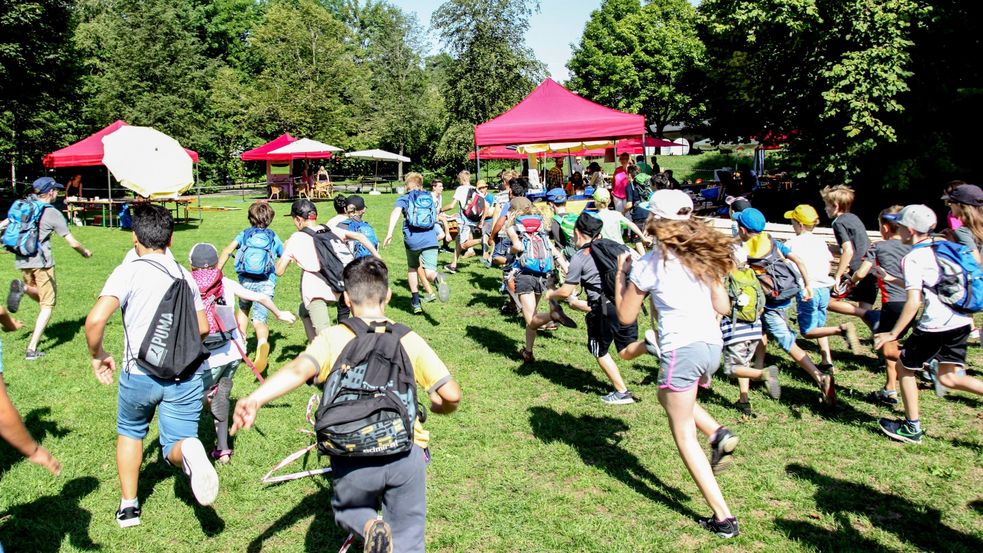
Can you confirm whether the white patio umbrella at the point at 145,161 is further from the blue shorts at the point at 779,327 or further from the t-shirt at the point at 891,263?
the t-shirt at the point at 891,263

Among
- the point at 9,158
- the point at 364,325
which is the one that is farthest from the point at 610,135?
the point at 9,158

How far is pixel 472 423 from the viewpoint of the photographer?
6.16 m

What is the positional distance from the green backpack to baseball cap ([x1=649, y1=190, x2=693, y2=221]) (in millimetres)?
1637

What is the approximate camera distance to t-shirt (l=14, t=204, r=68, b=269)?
7918mm

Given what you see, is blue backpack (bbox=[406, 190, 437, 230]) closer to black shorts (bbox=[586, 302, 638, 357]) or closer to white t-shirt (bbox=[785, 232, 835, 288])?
black shorts (bbox=[586, 302, 638, 357])

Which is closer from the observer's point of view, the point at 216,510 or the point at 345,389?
the point at 345,389

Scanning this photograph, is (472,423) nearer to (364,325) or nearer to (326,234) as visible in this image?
(326,234)

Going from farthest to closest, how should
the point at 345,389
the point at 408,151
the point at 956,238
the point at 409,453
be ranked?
the point at 408,151, the point at 956,238, the point at 409,453, the point at 345,389

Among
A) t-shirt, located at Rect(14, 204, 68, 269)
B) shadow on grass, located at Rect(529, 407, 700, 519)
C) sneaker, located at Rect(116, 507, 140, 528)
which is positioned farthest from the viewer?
t-shirt, located at Rect(14, 204, 68, 269)

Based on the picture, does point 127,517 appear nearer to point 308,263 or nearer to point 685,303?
point 308,263

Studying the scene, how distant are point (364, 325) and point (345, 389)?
31 cm

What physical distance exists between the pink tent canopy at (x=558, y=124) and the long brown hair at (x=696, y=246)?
931 cm

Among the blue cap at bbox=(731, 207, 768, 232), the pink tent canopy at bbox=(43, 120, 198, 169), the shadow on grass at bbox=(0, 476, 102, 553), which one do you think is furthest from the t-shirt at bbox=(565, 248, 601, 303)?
the pink tent canopy at bbox=(43, 120, 198, 169)

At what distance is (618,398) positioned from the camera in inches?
258
